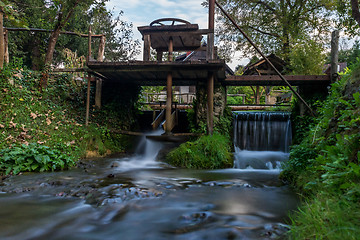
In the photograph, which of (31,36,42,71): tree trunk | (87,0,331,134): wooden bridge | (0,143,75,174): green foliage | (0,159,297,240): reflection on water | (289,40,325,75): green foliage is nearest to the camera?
(0,159,297,240): reflection on water

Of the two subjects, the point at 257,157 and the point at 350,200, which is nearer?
the point at 350,200

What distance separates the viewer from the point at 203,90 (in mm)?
10133

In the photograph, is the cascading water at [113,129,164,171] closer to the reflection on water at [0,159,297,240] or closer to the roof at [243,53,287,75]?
the reflection on water at [0,159,297,240]

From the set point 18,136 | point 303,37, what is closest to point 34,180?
point 18,136

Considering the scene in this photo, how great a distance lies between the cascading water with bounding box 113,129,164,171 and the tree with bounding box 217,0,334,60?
586 inches

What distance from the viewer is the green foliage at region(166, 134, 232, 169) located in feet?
26.4

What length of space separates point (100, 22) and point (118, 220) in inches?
1171

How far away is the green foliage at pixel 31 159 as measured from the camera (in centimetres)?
574

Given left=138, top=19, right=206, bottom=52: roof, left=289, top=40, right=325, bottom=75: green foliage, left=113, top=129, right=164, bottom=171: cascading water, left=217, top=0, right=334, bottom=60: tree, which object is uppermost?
left=217, top=0, right=334, bottom=60: tree

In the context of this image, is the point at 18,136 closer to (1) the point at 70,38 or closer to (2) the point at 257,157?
(2) the point at 257,157

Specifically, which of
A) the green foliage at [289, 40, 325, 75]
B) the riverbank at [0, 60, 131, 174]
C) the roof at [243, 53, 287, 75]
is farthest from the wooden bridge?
the roof at [243, 53, 287, 75]

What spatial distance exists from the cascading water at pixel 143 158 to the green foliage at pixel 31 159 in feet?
5.43

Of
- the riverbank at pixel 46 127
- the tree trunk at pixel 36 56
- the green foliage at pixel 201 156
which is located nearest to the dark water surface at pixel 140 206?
the riverbank at pixel 46 127

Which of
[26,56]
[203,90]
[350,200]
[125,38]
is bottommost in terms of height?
[350,200]
